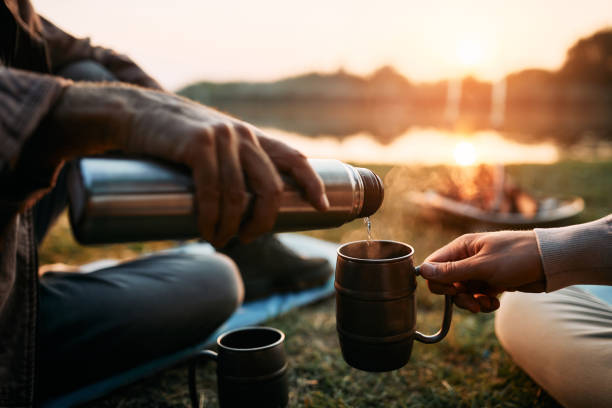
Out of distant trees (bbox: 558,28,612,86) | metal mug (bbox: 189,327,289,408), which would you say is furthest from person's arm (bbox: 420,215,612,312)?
distant trees (bbox: 558,28,612,86)

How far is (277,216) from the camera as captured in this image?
0.91 meters

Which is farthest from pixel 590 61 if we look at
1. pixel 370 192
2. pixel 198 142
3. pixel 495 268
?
pixel 198 142

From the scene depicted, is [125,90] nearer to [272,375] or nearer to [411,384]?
[272,375]

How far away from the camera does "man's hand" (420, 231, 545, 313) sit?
47.9 inches

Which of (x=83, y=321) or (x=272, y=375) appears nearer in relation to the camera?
(x=272, y=375)

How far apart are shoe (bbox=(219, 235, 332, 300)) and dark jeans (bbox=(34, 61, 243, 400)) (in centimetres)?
51

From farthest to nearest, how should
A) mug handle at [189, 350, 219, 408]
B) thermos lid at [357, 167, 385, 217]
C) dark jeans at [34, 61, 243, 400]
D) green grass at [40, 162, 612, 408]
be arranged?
1. green grass at [40, 162, 612, 408]
2. dark jeans at [34, 61, 243, 400]
3. mug handle at [189, 350, 219, 408]
4. thermos lid at [357, 167, 385, 217]

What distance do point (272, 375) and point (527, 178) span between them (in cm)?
656

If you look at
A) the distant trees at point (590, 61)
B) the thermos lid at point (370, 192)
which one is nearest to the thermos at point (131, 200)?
the thermos lid at point (370, 192)

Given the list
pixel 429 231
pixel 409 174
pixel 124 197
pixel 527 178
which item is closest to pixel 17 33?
pixel 124 197

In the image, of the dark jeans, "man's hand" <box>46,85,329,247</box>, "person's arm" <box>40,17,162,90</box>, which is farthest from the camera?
"person's arm" <box>40,17,162,90</box>

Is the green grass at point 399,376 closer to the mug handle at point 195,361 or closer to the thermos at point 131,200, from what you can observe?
the mug handle at point 195,361

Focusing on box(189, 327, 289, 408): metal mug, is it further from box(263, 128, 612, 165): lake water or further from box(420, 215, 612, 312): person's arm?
box(263, 128, 612, 165): lake water

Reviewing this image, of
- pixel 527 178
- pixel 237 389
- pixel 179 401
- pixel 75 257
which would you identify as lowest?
pixel 527 178
